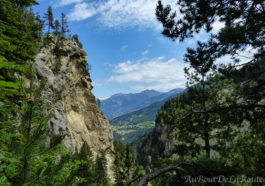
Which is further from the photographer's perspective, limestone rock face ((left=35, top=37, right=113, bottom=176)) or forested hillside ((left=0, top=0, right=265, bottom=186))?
limestone rock face ((left=35, top=37, right=113, bottom=176))

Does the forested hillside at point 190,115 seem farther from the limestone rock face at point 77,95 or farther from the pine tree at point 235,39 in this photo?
the limestone rock face at point 77,95

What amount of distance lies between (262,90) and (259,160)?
111 inches

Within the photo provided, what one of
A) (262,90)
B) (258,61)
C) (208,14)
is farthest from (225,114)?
(208,14)

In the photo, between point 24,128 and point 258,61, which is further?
point 258,61

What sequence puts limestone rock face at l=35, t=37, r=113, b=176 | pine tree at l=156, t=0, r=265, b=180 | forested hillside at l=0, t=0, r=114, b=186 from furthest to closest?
limestone rock face at l=35, t=37, r=113, b=176 → pine tree at l=156, t=0, r=265, b=180 → forested hillside at l=0, t=0, r=114, b=186

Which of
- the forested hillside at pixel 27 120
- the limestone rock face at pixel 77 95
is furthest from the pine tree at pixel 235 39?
the limestone rock face at pixel 77 95

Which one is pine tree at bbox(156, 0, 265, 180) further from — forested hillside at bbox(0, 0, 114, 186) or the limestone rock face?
the limestone rock face

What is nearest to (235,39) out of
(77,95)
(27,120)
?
(27,120)

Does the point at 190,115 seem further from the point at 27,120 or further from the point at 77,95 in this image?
the point at 77,95

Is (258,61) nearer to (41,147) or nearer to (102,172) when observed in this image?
(41,147)

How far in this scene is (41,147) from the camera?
58.7 inches

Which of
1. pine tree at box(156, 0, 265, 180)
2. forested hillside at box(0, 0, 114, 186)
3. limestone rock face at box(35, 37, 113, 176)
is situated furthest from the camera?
limestone rock face at box(35, 37, 113, 176)

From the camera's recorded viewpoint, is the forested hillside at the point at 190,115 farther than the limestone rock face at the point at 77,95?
No

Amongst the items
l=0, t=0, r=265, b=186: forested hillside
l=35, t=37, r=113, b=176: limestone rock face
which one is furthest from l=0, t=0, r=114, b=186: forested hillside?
l=35, t=37, r=113, b=176: limestone rock face
